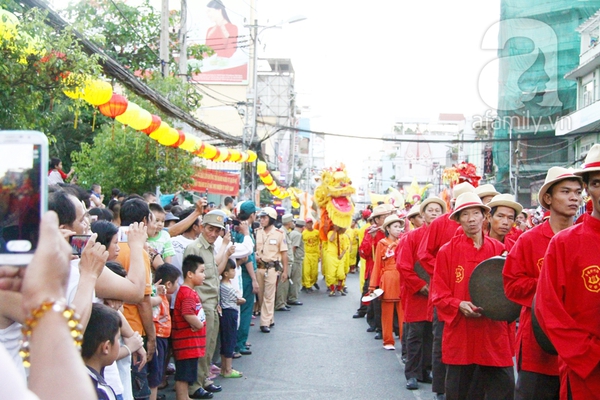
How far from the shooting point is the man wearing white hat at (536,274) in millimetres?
4648

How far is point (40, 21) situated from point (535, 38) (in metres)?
30.7

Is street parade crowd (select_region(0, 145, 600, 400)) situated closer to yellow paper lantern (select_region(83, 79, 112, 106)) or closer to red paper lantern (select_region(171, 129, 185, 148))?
red paper lantern (select_region(171, 129, 185, 148))

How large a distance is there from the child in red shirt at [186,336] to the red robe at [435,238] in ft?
7.68

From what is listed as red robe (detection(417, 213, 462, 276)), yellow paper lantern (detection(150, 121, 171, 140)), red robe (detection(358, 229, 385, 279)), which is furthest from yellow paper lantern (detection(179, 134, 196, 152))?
red robe (detection(417, 213, 462, 276))

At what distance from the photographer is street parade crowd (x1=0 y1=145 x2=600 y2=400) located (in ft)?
5.22

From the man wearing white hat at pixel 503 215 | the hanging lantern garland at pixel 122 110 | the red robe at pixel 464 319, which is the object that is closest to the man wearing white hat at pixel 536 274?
the red robe at pixel 464 319

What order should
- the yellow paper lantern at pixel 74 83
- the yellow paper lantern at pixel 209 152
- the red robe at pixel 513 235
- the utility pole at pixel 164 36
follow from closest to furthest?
the yellow paper lantern at pixel 74 83
the red robe at pixel 513 235
the yellow paper lantern at pixel 209 152
the utility pole at pixel 164 36

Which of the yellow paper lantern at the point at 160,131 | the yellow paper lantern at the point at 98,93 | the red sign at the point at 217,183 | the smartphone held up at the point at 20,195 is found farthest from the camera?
the red sign at the point at 217,183

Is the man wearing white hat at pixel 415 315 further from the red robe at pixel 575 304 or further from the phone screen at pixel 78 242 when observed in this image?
the phone screen at pixel 78 242

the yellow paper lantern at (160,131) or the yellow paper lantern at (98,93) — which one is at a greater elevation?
the yellow paper lantern at (98,93)

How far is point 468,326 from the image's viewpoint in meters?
5.82

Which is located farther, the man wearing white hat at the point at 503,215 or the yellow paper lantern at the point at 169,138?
the yellow paper lantern at the point at 169,138

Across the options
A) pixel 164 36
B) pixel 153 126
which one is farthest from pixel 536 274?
pixel 164 36

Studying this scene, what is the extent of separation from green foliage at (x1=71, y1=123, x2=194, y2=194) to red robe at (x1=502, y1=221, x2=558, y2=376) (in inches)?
372
